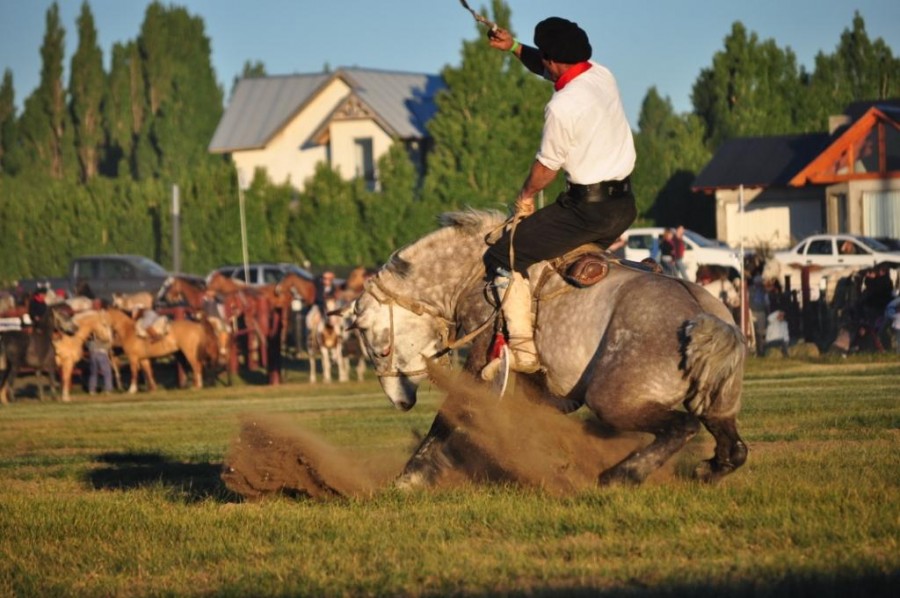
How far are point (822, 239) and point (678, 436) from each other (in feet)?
110

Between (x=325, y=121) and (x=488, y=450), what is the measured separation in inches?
2358

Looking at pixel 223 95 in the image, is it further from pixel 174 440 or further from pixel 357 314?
pixel 357 314

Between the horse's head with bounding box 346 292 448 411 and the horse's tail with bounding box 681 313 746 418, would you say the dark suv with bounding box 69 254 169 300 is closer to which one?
the horse's head with bounding box 346 292 448 411

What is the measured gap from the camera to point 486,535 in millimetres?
7559

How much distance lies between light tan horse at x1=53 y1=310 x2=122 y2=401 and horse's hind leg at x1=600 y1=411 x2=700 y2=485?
71.9 feet

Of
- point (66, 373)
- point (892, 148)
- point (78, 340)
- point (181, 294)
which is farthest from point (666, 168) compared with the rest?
point (66, 373)

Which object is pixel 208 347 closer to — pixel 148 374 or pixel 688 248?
pixel 148 374

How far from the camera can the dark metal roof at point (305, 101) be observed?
68250 mm

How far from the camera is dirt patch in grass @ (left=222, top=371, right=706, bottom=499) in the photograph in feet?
30.0

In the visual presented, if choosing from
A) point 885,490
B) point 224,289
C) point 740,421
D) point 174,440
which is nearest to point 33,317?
point 224,289

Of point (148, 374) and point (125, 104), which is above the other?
point (125, 104)

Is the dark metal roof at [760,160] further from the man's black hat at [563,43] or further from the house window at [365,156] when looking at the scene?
the man's black hat at [563,43]

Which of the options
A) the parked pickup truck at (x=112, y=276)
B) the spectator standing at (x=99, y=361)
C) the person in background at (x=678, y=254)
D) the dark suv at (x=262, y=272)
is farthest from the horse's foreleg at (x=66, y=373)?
the dark suv at (x=262, y=272)

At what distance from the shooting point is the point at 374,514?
8500mm
